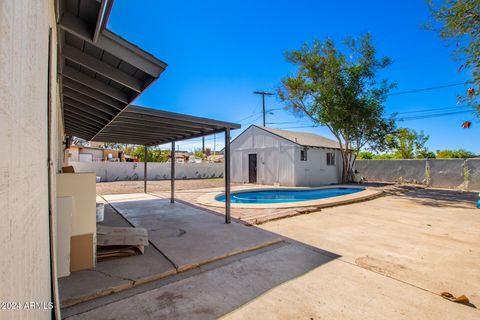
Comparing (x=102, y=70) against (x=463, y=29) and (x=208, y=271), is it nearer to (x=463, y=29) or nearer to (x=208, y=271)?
(x=208, y=271)

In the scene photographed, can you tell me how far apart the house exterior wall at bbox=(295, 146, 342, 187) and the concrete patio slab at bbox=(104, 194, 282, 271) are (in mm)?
9125

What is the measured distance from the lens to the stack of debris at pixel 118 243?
138 inches

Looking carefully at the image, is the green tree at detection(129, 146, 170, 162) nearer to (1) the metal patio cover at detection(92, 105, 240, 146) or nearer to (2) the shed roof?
(2) the shed roof

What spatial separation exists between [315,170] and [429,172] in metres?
6.91

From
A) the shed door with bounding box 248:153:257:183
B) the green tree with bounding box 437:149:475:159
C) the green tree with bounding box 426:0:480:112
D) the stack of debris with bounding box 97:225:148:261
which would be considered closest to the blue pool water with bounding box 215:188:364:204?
the shed door with bounding box 248:153:257:183

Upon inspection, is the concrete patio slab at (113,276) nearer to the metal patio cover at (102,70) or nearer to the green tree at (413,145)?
the metal patio cover at (102,70)

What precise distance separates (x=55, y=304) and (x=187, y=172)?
2122 centimetres

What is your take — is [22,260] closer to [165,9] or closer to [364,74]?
[165,9]

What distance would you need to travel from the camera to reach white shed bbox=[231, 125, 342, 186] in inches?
570

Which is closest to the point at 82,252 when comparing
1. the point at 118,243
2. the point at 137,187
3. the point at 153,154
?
the point at 118,243

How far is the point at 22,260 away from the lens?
71cm

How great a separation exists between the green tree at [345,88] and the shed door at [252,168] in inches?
189

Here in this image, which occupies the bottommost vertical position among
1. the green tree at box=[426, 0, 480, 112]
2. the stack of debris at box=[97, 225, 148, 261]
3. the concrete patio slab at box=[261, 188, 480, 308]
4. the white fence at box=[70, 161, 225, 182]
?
the concrete patio slab at box=[261, 188, 480, 308]

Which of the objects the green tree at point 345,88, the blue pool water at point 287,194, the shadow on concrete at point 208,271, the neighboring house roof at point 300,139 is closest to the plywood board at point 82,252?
the shadow on concrete at point 208,271
